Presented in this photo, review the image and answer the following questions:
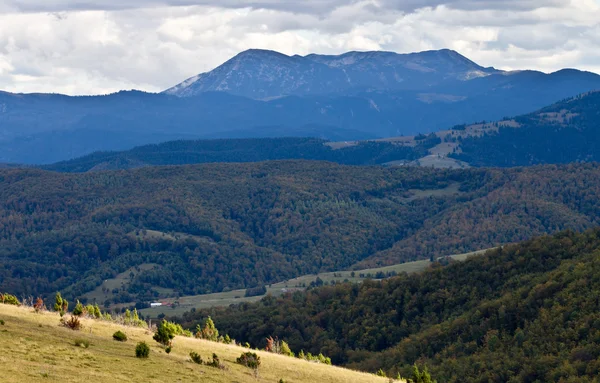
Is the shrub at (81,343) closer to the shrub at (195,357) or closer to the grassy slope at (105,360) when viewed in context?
the grassy slope at (105,360)

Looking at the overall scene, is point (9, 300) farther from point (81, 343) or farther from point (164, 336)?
point (81, 343)

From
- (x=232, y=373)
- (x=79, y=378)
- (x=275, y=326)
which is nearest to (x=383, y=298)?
(x=275, y=326)

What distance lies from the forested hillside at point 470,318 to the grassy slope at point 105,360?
3110 cm

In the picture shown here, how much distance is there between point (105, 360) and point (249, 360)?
9430mm

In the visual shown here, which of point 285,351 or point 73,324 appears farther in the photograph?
point 285,351

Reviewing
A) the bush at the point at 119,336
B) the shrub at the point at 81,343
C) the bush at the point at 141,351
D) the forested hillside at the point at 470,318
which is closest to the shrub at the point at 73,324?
the bush at the point at 119,336

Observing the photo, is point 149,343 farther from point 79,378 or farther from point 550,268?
point 550,268

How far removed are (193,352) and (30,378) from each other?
12073 millimetres

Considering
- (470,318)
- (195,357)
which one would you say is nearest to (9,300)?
(195,357)

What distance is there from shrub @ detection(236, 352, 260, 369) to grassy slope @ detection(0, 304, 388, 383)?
54 cm

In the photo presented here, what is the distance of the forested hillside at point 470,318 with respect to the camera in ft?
267

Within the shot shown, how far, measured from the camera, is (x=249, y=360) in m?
48.7

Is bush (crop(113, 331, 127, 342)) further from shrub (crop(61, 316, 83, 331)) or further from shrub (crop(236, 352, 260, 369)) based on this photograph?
shrub (crop(236, 352, 260, 369))

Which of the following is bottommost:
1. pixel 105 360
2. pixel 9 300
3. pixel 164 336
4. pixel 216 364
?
pixel 216 364
